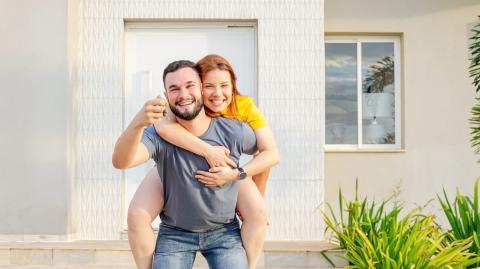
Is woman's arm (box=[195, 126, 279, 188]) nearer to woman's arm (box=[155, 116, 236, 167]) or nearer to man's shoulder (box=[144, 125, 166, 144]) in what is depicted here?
woman's arm (box=[155, 116, 236, 167])

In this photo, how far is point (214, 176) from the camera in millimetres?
3018

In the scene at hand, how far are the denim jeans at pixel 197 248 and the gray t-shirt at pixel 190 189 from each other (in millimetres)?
42

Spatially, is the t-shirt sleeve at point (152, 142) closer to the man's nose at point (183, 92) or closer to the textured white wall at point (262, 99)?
the man's nose at point (183, 92)

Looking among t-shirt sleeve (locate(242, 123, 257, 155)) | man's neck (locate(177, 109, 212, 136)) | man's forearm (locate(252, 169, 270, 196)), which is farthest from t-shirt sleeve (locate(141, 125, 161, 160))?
man's forearm (locate(252, 169, 270, 196))

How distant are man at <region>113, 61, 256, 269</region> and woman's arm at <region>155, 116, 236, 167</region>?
0.04 metres

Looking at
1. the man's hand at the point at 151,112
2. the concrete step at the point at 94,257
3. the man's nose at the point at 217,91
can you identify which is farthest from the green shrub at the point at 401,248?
the man's hand at the point at 151,112

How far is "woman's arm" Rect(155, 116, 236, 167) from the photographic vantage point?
3039mm

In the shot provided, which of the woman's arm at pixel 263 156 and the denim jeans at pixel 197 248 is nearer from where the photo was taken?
the denim jeans at pixel 197 248

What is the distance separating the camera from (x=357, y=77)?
8.52 m

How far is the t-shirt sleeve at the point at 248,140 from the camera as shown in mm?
3230

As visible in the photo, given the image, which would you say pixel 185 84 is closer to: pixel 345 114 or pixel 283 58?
pixel 283 58

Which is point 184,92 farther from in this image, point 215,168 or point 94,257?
point 94,257

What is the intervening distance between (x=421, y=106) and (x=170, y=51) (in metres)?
2.93

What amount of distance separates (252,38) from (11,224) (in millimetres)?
2916
